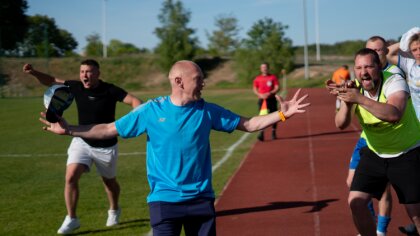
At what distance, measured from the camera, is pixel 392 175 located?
4.91m

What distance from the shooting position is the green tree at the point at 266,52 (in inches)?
2388

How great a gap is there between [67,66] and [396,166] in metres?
65.1

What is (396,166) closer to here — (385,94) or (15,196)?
(385,94)

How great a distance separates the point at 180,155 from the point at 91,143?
3074mm

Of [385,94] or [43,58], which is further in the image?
[43,58]

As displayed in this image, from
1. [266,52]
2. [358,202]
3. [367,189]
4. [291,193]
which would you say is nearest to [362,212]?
[358,202]

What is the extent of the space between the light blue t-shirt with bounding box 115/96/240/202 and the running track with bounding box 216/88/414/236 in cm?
275

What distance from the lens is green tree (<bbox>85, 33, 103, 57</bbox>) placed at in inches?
3897

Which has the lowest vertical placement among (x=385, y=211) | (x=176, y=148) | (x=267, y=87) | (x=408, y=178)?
(x=385, y=211)

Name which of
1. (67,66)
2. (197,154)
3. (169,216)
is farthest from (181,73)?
(67,66)

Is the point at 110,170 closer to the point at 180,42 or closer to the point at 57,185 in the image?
the point at 57,185

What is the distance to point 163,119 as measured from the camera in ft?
13.6

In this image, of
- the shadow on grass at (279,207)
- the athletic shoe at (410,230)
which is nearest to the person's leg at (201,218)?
the athletic shoe at (410,230)

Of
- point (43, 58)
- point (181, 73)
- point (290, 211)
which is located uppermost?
point (43, 58)
